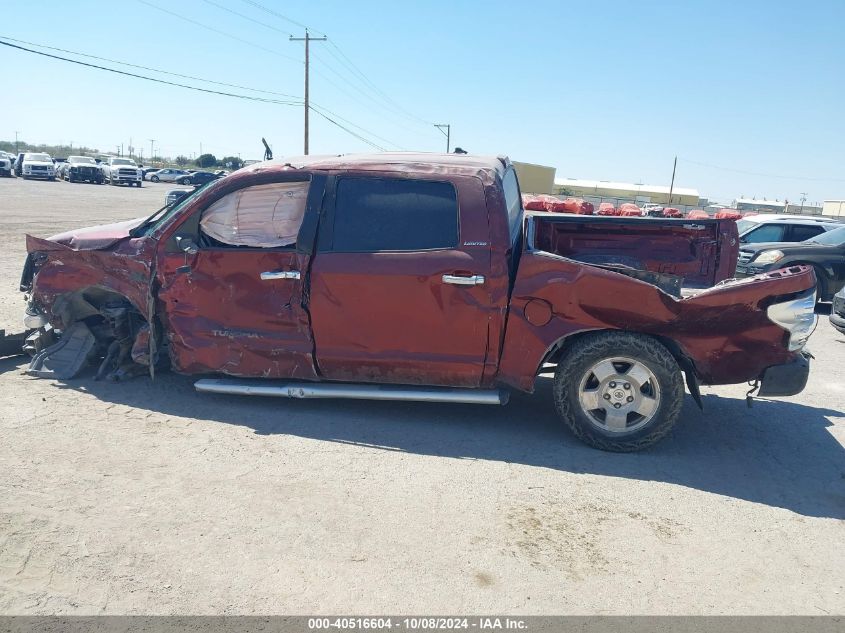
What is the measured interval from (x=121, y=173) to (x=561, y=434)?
2037 inches

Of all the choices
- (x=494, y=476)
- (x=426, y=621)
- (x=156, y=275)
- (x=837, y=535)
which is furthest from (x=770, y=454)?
(x=156, y=275)

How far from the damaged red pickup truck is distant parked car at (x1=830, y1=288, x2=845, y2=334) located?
193 inches

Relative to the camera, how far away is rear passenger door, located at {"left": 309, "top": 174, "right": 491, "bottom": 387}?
15.4ft

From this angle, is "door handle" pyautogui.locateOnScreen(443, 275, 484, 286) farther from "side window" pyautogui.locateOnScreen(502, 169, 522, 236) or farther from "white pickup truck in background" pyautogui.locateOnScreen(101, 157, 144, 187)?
"white pickup truck in background" pyautogui.locateOnScreen(101, 157, 144, 187)

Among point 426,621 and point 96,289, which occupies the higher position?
point 96,289

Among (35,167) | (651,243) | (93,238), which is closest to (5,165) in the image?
(35,167)

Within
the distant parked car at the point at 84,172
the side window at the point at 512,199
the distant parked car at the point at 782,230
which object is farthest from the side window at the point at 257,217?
the distant parked car at the point at 84,172

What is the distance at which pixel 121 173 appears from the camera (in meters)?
50.0

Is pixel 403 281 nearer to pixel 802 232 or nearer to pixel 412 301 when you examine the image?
pixel 412 301

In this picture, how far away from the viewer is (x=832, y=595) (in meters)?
3.14

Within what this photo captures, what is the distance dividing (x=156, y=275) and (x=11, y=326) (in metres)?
3.28

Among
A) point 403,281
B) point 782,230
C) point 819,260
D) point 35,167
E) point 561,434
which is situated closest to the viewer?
point 403,281

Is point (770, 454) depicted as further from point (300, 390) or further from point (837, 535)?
point (300, 390)

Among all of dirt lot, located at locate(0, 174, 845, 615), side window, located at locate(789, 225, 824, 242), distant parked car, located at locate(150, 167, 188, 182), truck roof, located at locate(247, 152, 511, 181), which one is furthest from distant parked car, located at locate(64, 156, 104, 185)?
truck roof, located at locate(247, 152, 511, 181)
